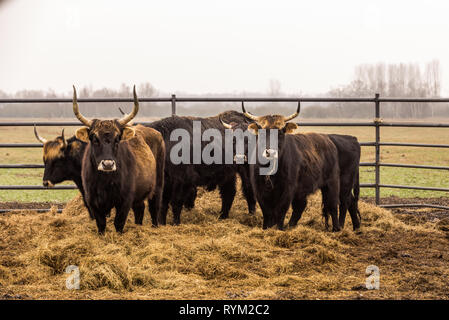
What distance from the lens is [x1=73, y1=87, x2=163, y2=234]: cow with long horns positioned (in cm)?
624

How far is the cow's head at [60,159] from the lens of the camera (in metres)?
8.27

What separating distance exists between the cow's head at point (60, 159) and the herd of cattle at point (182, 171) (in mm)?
14

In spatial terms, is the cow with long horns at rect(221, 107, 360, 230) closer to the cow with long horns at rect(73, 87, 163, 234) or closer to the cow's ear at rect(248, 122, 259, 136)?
the cow's ear at rect(248, 122, 259, 136)

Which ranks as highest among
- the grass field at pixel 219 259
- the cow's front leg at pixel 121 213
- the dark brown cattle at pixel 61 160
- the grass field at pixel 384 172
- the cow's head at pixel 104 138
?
the cow's head at pixel 104 138

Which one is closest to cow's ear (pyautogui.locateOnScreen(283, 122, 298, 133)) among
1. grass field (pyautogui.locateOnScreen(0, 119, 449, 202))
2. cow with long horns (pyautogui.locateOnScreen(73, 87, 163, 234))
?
cow with long horns (pyautogui.locateOnScreen(73, 87, 163, 234))

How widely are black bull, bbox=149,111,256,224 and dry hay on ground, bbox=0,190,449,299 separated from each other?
1.41 feet

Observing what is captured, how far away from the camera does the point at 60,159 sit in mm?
8305

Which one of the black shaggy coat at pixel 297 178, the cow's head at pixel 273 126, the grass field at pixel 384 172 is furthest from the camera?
the grass field at pixel 384 172

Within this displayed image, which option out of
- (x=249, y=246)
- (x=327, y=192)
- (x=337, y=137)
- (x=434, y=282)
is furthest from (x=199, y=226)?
(x=434, y=282)

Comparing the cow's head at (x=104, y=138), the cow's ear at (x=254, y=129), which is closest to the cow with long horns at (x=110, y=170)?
the cow's head at (x=104, y=138)

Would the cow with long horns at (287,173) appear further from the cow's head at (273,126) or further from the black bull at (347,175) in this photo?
the black bull at (347,175)

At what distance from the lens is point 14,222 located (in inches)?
322

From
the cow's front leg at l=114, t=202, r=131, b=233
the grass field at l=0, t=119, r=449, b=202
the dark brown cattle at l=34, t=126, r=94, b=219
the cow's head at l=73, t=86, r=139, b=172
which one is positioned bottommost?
the grass field at l=0, t=119, r=449, b=202

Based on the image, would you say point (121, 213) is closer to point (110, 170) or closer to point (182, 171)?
point (110, 170)
